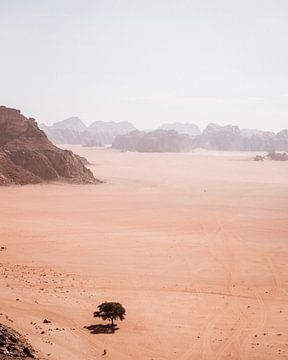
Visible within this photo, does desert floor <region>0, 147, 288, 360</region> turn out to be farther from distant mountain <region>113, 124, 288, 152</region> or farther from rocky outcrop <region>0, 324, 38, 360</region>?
distant mountain <region>113, 124, 288, 152</region>

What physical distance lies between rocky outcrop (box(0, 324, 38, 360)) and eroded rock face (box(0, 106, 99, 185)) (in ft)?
139

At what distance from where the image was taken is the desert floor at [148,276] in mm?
15344

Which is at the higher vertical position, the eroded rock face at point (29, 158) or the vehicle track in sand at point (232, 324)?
the eroded rock face at point (29, 158)

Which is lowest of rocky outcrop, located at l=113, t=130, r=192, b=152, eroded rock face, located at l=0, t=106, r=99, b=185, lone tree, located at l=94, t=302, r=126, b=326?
lone tree, located at l=94, t=302, r=126, b=326

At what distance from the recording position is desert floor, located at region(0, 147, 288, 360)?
15.3 metres

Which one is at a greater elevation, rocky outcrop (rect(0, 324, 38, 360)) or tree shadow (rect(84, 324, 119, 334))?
rocky outcrop (rect(0, 324, 38, 360))

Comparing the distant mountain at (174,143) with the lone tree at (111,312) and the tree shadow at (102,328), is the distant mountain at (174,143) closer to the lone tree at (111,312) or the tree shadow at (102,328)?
the lone tree at (111,312)

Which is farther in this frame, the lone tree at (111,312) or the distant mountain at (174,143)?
the distant mountain at (174,143)

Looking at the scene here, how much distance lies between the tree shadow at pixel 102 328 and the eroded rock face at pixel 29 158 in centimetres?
3987

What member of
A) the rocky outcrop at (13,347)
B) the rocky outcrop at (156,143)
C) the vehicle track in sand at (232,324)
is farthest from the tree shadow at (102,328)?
the rocky outcrop at (156,143)

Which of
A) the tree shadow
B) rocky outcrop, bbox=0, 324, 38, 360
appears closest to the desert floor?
the tree shadow

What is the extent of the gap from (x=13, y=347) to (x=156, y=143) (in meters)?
155

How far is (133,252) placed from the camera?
88.4 feet


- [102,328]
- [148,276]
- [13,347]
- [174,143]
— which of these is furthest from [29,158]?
[174,143]
